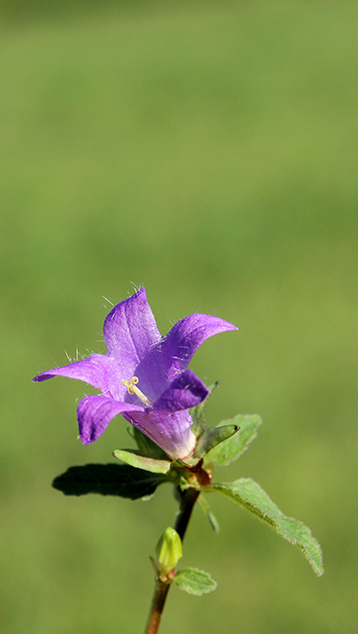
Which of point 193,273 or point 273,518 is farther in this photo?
point 193,273

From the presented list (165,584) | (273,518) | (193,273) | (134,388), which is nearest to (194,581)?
(165,584)

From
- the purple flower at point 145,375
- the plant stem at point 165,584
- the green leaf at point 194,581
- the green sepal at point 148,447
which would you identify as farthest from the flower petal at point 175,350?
the green leaf at point 194,581

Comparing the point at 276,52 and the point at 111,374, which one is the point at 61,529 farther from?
the point at 276,52

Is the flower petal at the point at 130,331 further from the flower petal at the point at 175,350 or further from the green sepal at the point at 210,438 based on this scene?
the green sepal at the point at 210,438

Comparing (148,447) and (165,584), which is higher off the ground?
(148,447)

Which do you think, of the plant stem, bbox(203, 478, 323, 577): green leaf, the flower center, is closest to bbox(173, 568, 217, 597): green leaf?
the plant stem

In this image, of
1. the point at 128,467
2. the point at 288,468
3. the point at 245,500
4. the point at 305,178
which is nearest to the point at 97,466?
the point at 128,467

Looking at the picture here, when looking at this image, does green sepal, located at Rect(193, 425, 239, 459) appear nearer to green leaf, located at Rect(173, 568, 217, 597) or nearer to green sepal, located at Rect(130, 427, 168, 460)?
green sepal, located at Rect(130, 427, 168, 460)

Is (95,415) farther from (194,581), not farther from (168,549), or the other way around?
(194,581)
